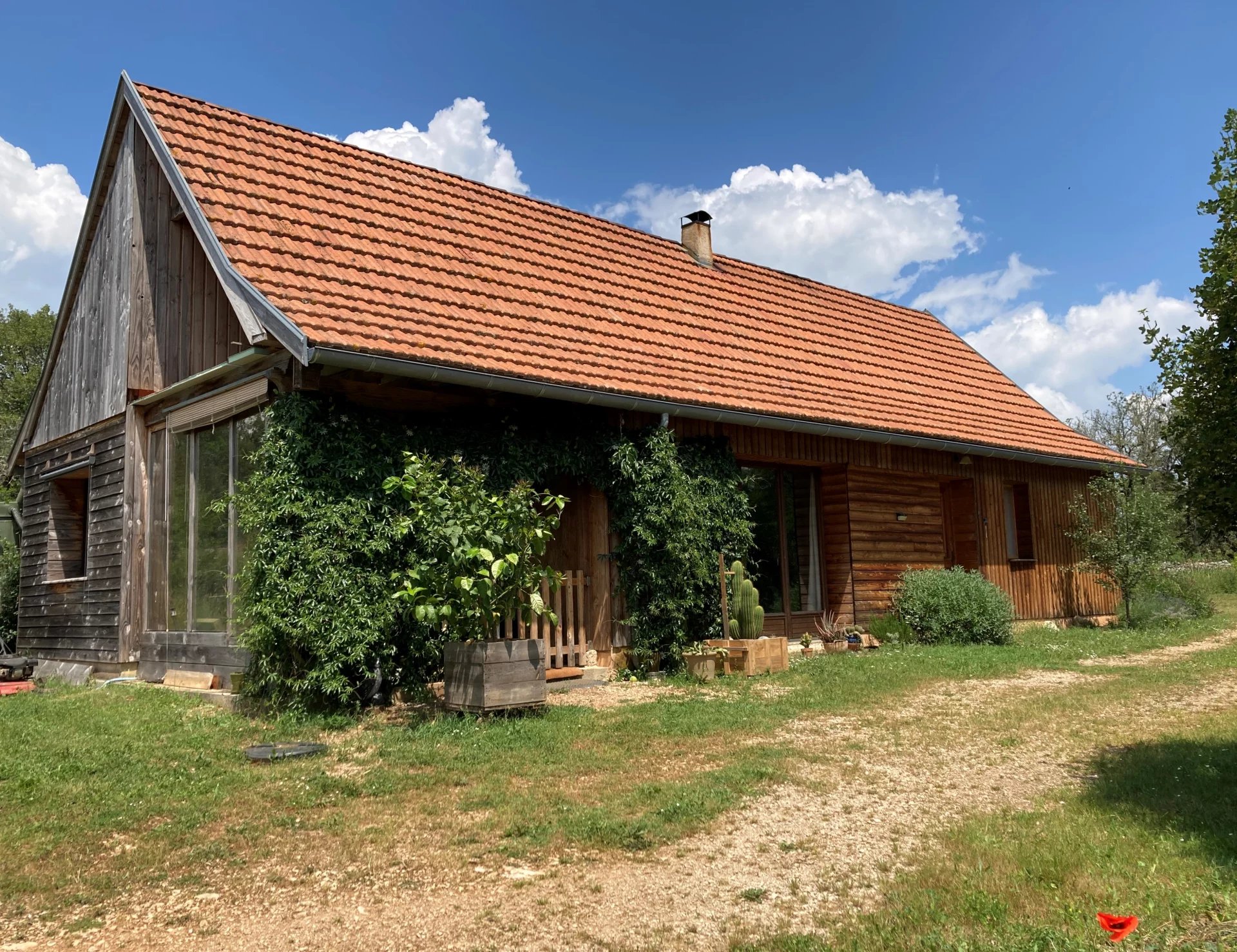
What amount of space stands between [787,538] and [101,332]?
9.49 m

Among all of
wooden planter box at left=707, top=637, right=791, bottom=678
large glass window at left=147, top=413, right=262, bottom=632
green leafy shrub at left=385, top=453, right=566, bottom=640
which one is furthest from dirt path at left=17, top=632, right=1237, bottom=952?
large glass window at left=147, top=413, right=262, bottom=632

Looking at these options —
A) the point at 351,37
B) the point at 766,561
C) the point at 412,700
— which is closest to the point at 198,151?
the point at 351,37

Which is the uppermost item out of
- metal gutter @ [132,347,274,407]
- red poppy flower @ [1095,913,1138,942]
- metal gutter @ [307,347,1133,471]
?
metal gutter @ [132,347,274,407]

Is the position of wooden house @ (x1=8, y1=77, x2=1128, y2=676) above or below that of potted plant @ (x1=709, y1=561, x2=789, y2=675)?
above

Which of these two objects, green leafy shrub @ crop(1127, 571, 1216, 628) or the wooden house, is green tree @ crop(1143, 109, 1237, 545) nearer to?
the wooden house

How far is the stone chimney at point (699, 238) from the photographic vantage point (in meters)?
15.6

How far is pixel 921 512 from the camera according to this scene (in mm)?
14414

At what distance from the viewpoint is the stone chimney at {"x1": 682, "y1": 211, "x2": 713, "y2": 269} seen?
15.6 m

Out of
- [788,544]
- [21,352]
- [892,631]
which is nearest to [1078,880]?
[892,631]

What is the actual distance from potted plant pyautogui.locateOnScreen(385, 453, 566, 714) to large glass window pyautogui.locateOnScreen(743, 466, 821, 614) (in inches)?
208

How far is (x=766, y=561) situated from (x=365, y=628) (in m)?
6.43

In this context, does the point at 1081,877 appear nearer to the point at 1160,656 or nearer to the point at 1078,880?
the point at 1078,880

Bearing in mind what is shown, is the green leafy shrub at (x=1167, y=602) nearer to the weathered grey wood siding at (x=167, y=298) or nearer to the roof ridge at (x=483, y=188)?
the roof ridge at (x=483, y=188)

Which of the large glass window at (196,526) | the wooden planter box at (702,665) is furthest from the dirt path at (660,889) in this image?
the large glass window at (196,526)
